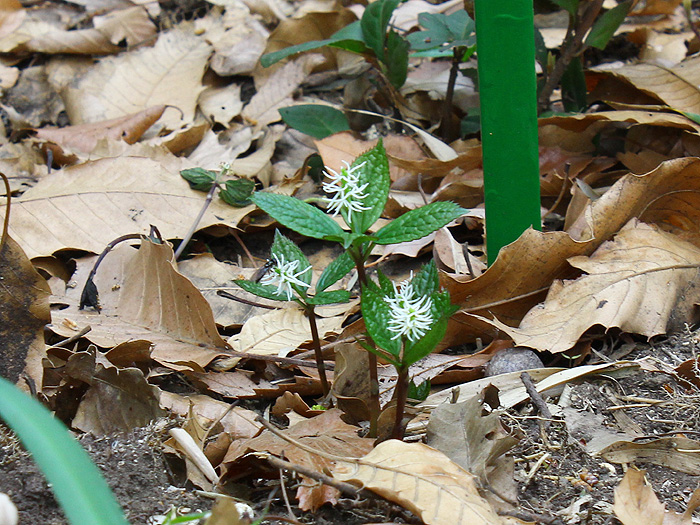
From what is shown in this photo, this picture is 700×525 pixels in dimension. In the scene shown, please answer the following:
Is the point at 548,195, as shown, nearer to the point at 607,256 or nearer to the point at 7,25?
the point at 607,256

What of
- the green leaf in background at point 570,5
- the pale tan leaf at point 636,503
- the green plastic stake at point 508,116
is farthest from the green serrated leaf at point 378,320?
the green leaf in background at point 570,5

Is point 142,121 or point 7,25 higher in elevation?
point 7,25

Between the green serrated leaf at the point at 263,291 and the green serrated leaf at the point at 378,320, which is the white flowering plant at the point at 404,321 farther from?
the green serrated leaf at the point at 263,291

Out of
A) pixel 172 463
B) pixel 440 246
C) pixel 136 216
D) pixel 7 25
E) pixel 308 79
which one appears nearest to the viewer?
pixel 172 463

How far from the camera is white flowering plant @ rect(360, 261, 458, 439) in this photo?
999 mm

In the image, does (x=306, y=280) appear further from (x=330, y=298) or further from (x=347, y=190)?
(x=347, y=190)

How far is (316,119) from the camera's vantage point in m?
2.28

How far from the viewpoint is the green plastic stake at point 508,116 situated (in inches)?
58.3

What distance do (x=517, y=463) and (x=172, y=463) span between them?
0.58m

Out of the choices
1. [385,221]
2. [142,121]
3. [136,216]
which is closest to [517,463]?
[385,221]

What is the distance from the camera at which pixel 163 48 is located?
293 cm

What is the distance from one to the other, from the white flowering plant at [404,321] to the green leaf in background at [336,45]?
3.91 feet

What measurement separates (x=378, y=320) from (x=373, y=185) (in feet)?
0.71

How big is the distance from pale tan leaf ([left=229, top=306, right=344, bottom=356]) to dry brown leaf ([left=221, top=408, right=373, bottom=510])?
0.34 meters
